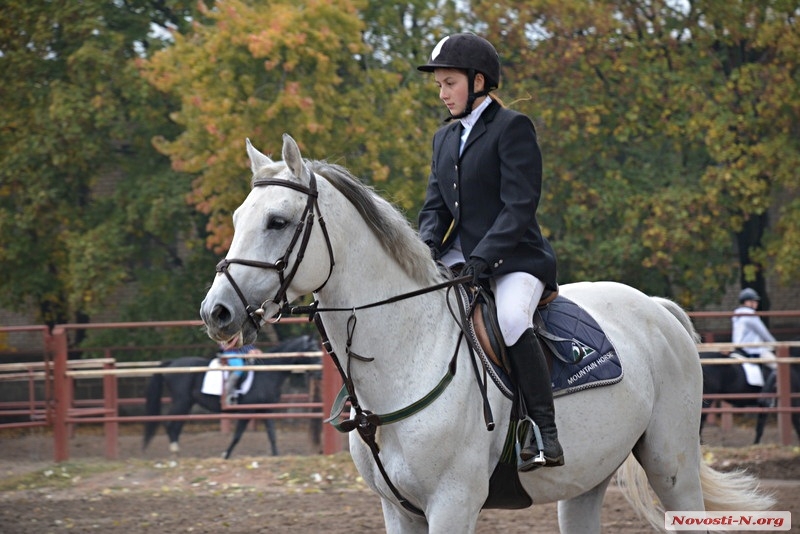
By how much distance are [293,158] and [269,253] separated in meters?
0.38

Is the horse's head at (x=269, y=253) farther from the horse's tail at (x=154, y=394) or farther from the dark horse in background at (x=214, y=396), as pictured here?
the horse's tail at (x=154, y=394)

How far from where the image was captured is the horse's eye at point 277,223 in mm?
3842

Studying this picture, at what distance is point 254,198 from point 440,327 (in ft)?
3.15

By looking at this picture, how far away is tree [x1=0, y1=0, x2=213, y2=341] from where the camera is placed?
18.7m

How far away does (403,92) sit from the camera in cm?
1742

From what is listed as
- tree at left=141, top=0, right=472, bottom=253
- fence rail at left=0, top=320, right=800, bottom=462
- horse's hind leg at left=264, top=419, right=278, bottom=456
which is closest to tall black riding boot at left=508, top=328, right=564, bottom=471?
fence rail at left=0, top=320, right=800, bottom=462

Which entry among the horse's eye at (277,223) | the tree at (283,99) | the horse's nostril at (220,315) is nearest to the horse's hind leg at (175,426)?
the tree at (283,99)

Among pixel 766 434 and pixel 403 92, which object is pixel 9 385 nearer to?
pixel 403 92

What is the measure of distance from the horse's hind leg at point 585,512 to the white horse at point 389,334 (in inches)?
13.3

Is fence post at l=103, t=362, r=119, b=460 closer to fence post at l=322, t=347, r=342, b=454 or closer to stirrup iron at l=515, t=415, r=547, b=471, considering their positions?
fence post at l=322, t=347, r=342, b=454

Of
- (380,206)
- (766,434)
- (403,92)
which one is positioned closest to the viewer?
(380,206)

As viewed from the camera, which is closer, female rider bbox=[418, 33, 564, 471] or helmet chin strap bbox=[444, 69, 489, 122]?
female rider bbox=[418, 33, 564, 471]

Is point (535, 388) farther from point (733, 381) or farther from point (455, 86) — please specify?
point (733, 381)

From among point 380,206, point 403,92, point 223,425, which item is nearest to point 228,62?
point 403,92
